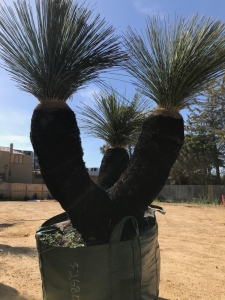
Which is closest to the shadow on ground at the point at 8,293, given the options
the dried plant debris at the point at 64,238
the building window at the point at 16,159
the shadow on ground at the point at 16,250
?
the dried plant debris at the point at 64,238

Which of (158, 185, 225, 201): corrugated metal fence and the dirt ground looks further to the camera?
(158, 185, 225, 201): corrugated metal fence

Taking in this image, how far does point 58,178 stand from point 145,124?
2.15 feet

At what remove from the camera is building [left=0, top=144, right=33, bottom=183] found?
2809 centimetres

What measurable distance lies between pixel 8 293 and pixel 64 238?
150 cm

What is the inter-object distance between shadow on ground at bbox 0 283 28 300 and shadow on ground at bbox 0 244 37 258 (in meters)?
1.65

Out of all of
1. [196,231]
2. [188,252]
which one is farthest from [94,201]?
[196,231]

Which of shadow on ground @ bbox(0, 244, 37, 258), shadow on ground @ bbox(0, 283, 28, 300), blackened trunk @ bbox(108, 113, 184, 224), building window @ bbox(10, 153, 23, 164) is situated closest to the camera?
blackened trunk @ bbox(108, 113, 184, 224)

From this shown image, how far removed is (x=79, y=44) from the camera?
1.82 meters

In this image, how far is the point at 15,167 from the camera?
95.8 feet

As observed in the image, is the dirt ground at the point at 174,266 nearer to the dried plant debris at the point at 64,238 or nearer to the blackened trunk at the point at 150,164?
the dried plant debris at the point at 64,238

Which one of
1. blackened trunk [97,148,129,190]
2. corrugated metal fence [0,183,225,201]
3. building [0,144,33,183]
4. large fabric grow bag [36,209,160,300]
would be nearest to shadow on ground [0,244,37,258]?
blackened trunk [97,148,129,190]

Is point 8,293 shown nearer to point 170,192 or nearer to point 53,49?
point 53,49

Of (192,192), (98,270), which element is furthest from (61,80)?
(192,192)

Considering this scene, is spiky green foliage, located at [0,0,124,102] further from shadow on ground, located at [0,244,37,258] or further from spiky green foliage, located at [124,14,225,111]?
shadow on ground, located at [0,244,37,258]
